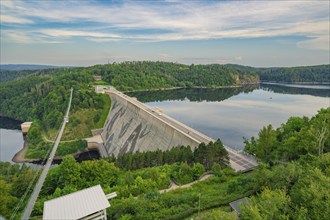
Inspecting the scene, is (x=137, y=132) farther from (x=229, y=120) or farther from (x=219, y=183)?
(x=229, y=120)

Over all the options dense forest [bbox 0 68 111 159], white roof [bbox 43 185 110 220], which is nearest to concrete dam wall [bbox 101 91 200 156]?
dense forest [bbox 0 68 111 159]

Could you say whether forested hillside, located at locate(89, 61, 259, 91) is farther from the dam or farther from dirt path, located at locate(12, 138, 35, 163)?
dirt path, located at locate(12, 138, 35, 163)

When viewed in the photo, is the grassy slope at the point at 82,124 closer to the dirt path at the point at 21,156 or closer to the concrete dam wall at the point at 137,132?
the concrete dam wall at the point at 137,132

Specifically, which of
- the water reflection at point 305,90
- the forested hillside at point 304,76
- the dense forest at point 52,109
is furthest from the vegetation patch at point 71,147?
the forested hillside at point 304,76

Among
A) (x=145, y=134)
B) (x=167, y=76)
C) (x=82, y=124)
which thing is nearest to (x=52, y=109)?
(x=82, y=124)

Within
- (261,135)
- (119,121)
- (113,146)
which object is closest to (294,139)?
(261,135)
